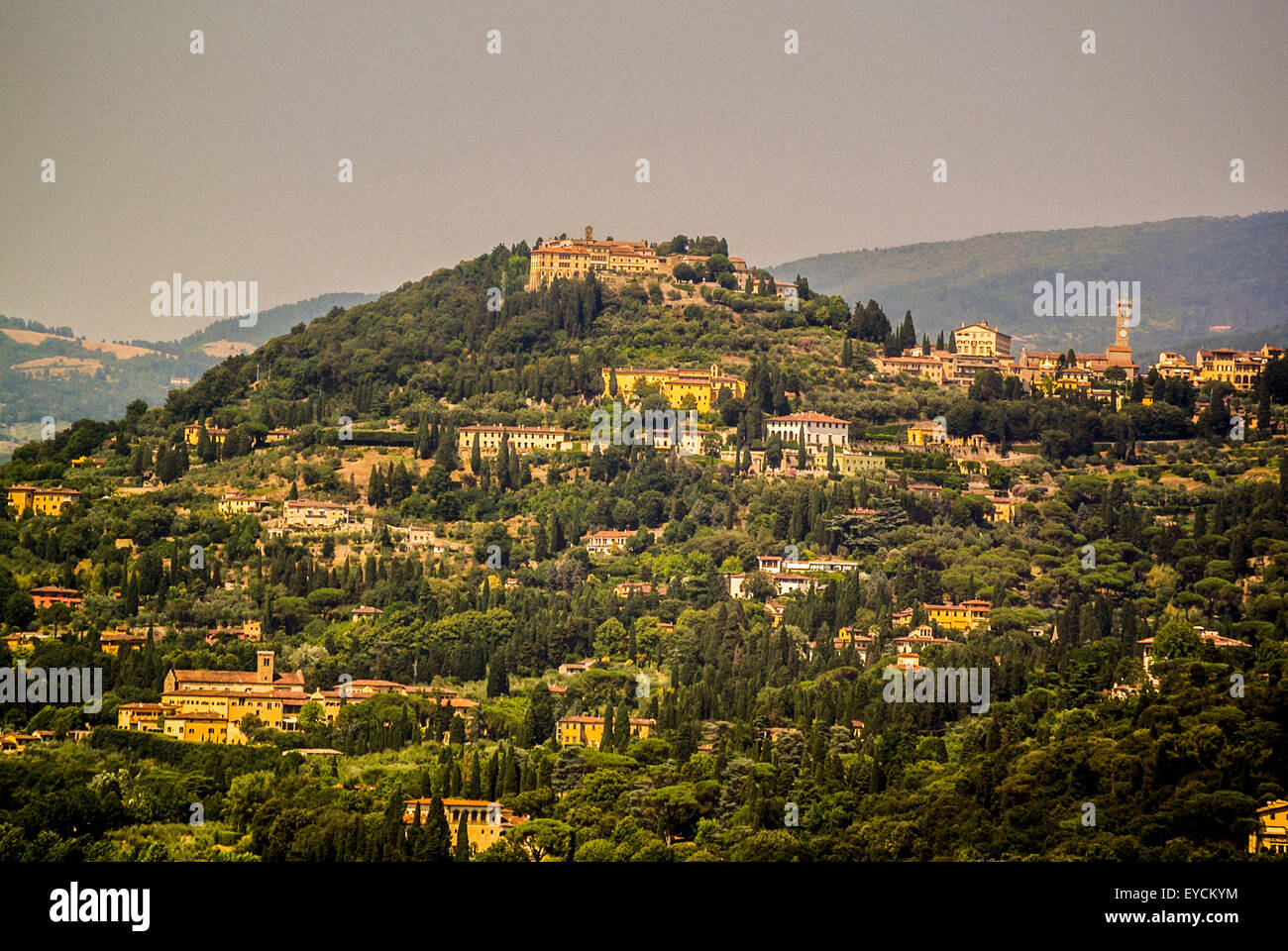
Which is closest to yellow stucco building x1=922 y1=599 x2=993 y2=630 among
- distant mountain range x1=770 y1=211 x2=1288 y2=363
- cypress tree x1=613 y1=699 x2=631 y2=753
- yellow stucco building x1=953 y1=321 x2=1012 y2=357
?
cypress tree x1=613 y1=699 x2=631 y2=753

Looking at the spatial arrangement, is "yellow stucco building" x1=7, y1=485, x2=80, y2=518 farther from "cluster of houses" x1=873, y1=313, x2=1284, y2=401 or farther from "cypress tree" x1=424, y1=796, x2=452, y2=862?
"cluster of houses" x1=873, y1=313, x2=1284, y2=401

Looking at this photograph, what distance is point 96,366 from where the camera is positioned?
167625mm

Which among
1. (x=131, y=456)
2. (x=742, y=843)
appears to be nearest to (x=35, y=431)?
(x=131, y=456)

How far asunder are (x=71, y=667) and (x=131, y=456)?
75.2 ft

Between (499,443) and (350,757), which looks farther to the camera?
(499,443)

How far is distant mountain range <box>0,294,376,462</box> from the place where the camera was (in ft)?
474

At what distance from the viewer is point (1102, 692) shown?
43.0 m

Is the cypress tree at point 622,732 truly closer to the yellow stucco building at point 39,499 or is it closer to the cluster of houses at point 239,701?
the cluster of houses at point 239,701

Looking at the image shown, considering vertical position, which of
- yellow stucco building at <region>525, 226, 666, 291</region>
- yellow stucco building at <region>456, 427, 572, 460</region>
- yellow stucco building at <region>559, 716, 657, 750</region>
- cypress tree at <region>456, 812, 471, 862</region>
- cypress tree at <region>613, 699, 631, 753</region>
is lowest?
cypress tree at <region>456, 812, 471, 862</region>

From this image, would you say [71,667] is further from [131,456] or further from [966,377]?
[966,377]

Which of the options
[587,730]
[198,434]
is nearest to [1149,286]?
[198,434]

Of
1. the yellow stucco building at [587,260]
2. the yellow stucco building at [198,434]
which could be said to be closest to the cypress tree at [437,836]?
the yellow stucco building at [198,434]

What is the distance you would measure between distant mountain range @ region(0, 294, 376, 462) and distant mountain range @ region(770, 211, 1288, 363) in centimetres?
5361

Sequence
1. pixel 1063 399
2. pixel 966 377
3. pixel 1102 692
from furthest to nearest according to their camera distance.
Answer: pixel 966 377, pixel 1063 399, pixel 1102 692
